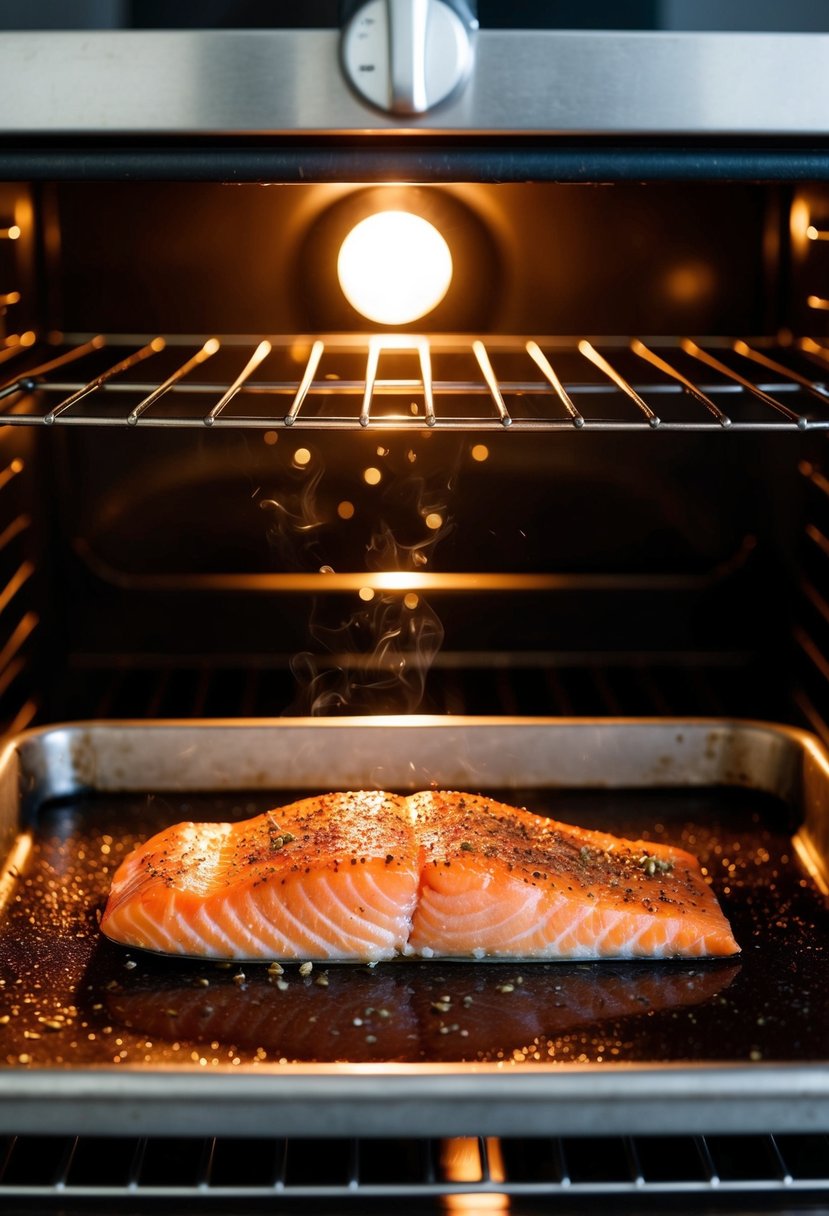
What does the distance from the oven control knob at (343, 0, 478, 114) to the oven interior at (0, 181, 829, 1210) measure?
2.04ft

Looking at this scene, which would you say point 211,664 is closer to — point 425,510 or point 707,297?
point 425,510

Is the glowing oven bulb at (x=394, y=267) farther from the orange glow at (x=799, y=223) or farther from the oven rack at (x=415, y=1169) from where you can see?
the oven rack at (x=415, y=1169)

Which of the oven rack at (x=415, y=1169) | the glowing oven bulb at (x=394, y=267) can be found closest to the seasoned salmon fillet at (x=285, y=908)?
the oven rack at (x=415, y=1169)

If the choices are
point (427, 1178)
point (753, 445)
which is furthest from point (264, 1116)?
point (753, 445)

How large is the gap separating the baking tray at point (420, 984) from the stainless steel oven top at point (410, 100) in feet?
3.08

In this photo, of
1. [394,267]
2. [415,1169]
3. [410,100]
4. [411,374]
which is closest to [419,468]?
[411,374]

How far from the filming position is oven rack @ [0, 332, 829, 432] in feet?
6.30

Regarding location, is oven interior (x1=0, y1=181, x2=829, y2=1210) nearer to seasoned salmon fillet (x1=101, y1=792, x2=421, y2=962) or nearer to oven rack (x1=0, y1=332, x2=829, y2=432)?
oven rack (x1=0, y1=332, x2=829, y2=432)

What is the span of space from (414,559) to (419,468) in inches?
6.5

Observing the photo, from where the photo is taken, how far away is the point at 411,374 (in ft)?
6.61

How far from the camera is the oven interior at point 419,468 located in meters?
2.04

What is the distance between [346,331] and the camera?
2.08 meters

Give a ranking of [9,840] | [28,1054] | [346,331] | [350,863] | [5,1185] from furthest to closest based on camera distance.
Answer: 1. [346,331]
2. [9,840]
3. [350,863]
4. [28,1054]
5. [5,1185]

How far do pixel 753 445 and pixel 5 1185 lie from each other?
1.59 meters
